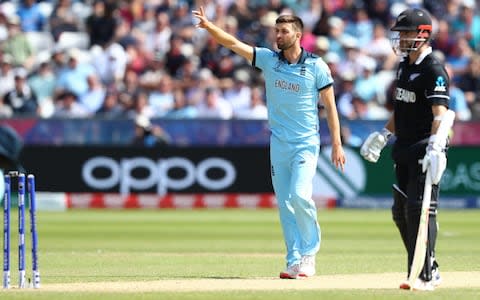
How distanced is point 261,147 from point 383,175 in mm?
2003

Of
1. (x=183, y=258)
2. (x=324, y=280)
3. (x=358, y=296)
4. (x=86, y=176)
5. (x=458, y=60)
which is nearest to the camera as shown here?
(x=358, y=296)

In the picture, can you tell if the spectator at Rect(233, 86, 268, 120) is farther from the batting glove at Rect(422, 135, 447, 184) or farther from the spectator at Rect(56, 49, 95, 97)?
the batting glove at Rect(422, 135, 447, 184)

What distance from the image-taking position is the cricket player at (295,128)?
991 cm

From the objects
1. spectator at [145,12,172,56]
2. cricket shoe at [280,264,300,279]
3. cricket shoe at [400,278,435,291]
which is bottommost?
cricket shoe at [280,264,300,279]

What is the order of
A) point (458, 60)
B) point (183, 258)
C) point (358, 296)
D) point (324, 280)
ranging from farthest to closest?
point (458, 60) → point (183, 258) → point (324, 280) → point (358, 296)

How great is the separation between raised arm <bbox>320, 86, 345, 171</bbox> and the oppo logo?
34.9 ft

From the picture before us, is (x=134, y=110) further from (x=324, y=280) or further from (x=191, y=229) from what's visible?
(x=324, y=280)

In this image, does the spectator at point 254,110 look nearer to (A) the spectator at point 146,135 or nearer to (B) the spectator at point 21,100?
(A) the spectator at point 146,135

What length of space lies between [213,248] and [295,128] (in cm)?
422

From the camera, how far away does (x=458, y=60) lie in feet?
75.7

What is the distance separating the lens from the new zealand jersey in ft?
28.8

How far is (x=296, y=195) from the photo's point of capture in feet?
32.4

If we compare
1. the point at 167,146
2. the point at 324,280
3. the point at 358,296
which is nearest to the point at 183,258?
the point at 324,280

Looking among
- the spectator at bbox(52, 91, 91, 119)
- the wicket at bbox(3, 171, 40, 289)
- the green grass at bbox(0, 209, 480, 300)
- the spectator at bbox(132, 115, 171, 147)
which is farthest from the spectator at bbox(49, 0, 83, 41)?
the wicket at bbox(3, 171, 40, 289)
